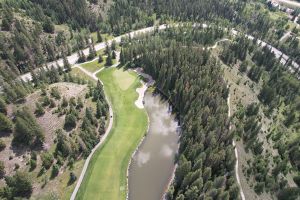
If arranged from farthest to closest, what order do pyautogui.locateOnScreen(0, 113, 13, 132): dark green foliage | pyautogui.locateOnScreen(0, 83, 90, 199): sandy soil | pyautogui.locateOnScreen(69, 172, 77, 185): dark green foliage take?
1. pyautogui.locateOnScreen(0, 113, 13, 132): dark green foliage
2. pyautogui.locateOnScreen(69, 172, 77, 185): dark green foliage
3. pyautogui.locateOnScreen(0, 83, 90, 199): sandy soil

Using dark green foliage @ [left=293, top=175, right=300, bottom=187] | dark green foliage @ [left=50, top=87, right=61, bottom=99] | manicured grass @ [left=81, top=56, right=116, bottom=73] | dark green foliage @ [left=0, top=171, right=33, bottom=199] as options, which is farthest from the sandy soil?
dark green foliage @ [left=293, top=175, right=300, bottom=187]

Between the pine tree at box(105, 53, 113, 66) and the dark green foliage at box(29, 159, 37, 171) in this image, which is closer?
the dark green foliage at box(29, 159, 37, 171)

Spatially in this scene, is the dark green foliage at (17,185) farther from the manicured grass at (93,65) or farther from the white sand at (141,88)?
the manicured grass at (93,65)

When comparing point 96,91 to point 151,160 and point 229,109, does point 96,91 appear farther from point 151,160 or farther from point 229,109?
point 229,109

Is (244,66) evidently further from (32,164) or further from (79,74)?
(32,164)

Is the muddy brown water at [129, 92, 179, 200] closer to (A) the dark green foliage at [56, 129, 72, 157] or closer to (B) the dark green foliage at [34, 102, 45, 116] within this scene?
(A) the dark green foliage at [56, 129, 72, 157]

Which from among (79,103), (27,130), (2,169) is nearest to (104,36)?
(79,103)
